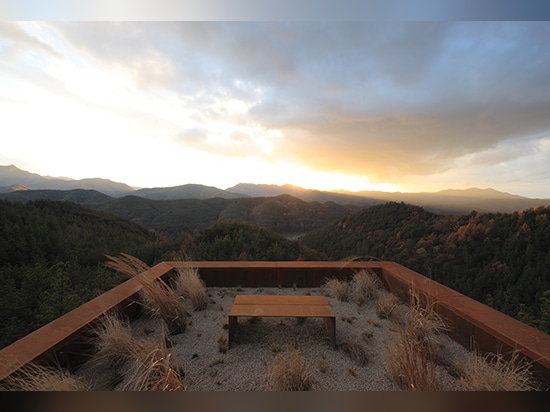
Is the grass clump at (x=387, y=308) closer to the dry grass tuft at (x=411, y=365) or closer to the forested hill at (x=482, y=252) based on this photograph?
the forested hill at (x=482, y=252)

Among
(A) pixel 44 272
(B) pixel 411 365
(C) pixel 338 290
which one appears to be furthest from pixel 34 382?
(C) pixel 338 290

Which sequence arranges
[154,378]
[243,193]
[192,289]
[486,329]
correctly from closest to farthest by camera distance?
[154,378] < [486,329] < [192,289] < [243,193]

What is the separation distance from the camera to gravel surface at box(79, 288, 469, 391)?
165cm

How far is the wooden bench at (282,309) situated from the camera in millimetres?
2047

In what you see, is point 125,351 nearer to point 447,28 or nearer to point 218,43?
point 218,43

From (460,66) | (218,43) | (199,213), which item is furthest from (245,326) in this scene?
(199,213)

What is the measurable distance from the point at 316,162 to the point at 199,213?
13493 mm

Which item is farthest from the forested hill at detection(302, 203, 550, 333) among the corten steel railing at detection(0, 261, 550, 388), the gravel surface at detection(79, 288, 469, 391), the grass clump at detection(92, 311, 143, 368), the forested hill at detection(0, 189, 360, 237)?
the forested hill at detection(0, 189, 360, 237)

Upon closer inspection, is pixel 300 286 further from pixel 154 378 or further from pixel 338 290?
pixel 154 378

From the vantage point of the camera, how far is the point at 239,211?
695 inches

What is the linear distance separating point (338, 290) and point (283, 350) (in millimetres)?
1247

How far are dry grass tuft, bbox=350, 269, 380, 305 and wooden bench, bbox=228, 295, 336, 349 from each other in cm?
78

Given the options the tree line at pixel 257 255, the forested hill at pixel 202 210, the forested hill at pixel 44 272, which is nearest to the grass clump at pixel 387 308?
the tree line at pixel 257 255

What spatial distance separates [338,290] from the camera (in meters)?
3.05
